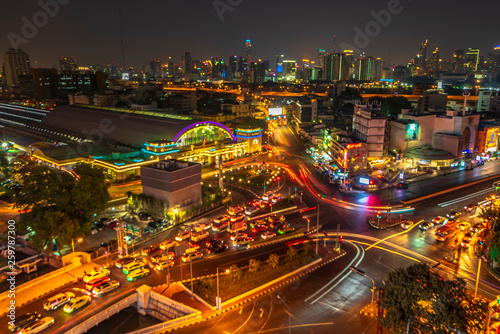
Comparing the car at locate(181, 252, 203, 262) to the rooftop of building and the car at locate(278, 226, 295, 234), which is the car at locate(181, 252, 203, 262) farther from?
the rooftop of building

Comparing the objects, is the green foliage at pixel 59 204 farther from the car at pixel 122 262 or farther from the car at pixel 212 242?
the car at pixel 212 242

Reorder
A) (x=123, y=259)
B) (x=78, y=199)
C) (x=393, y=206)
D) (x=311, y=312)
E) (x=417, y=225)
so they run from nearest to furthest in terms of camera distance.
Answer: (x=311, y=312) → (x=123, y=259) → (x=78, y=199) → (x=417, y=225) → (x=393, y=206)

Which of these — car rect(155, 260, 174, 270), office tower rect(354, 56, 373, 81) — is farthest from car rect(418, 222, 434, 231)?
office tower rect(354, 56, 373, 81)

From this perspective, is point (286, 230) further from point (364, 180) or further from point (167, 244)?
point (364, 180)

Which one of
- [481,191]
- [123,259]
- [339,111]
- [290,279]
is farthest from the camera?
[339,111]

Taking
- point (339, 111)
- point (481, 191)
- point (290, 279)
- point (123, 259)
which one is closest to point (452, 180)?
point (481, 191)

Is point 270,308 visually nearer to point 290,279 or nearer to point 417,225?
point 290,279

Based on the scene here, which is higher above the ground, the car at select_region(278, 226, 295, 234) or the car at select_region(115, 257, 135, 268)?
the car at select_region(115, 257, 135, 268)

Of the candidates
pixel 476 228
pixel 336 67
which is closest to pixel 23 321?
pixel 476 228
